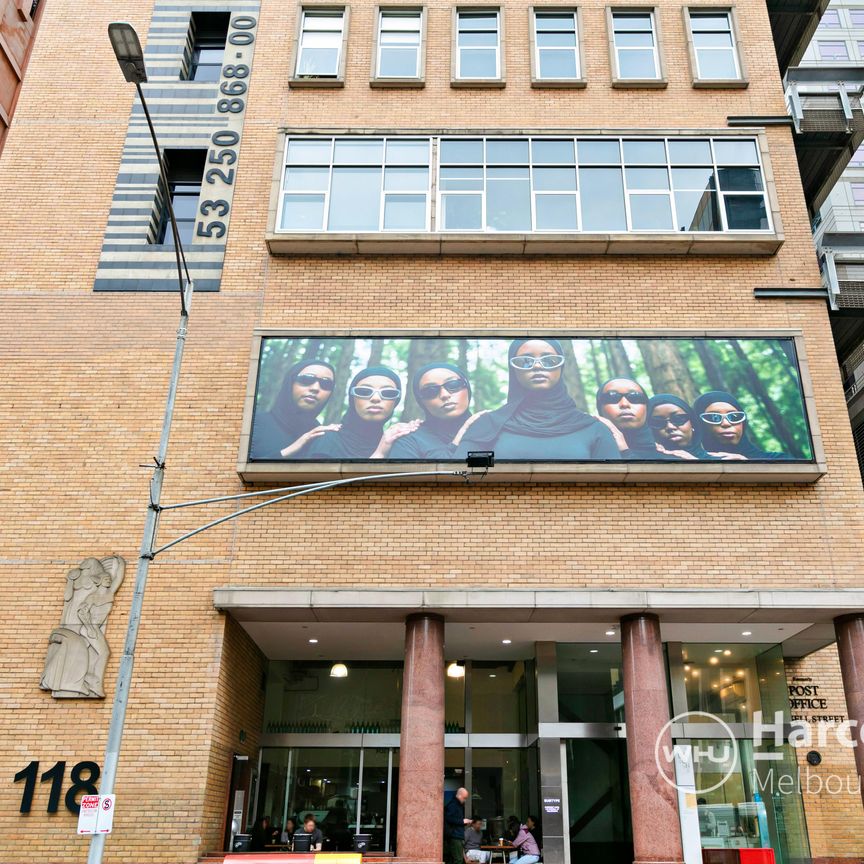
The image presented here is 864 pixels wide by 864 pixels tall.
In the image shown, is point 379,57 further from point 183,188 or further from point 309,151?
point 183,188

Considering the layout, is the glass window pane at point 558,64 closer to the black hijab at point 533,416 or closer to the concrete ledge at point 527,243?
the concrete ledge at point 527,243

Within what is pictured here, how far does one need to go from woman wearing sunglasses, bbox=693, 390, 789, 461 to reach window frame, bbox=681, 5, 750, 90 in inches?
360

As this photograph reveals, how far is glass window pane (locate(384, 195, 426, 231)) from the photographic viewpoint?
65.5 feet

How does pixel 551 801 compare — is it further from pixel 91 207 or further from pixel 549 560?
pixel 91 207

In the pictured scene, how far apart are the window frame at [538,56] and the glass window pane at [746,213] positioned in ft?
17.1

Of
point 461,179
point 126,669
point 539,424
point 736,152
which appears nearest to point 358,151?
point 461,179

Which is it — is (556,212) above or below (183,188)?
below

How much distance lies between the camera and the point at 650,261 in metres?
19.6

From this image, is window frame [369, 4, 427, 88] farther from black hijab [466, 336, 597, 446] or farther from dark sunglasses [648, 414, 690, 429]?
dark sunglasses [648, 414, 690, 429]

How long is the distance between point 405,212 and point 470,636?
34.4 ft

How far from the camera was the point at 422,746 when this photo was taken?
15664 millimetres

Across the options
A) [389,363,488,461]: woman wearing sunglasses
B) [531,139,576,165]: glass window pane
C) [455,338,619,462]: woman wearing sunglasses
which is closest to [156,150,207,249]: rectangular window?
[389,363,488,461]: woman wearing sunglasses

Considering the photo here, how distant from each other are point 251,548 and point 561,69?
602 inches

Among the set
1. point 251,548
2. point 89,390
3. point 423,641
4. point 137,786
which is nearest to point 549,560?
point 423,641
